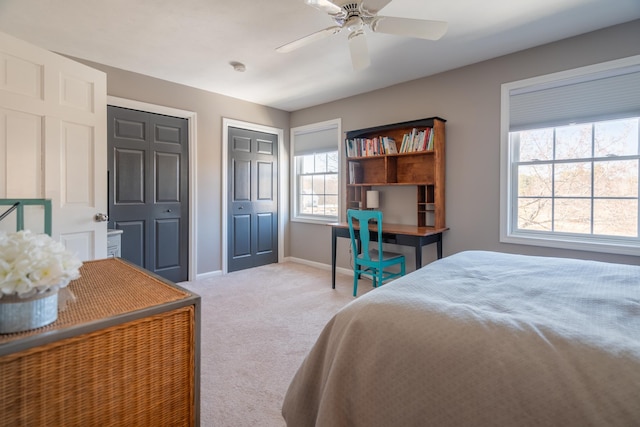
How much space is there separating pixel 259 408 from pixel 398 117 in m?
3.28

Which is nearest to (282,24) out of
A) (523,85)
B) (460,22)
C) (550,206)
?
(460,22)

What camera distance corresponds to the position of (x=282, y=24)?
246 centimetres

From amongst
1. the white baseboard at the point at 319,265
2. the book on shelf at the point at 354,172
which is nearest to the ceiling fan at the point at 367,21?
A: the book on shelf at the point at 354,172

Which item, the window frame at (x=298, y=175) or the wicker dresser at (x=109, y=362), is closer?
the wicker dresser at (x=109, y=362)

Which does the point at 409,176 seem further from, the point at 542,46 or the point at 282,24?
the point at 282,24

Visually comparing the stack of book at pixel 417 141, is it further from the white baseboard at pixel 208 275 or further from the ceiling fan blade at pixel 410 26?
the white baseboard at pixel 208 275

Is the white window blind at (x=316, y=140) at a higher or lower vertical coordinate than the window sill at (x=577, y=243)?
higher

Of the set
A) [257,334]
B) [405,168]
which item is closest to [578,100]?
[405,168]

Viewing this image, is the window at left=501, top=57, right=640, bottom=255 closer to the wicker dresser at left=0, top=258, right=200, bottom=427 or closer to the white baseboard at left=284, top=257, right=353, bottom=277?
the white baseboard at left=284, top=257, right=353, bottom=277

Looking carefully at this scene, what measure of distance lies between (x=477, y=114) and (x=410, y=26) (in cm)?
158

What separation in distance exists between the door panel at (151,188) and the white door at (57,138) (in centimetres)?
111

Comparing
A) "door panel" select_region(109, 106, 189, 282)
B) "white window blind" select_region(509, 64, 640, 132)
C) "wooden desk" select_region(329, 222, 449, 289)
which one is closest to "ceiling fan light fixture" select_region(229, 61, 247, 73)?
"door panel" select_region(109, 106, 189, 282)

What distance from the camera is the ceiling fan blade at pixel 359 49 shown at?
213 centimetres

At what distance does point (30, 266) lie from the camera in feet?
2.09
